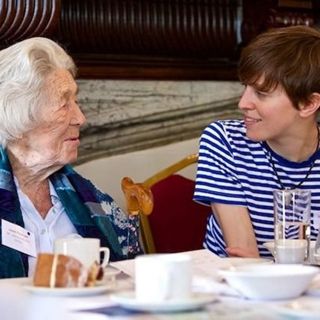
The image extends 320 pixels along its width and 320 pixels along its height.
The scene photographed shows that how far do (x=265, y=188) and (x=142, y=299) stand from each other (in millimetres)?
1097

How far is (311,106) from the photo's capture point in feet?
7.81

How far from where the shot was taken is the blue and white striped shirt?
2.36 metres

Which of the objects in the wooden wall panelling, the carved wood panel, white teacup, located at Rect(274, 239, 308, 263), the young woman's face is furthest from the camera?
the carved wood panel

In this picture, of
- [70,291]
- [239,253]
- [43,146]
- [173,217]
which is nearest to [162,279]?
[70,291]

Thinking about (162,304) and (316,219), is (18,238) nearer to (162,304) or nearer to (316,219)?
(316,219)

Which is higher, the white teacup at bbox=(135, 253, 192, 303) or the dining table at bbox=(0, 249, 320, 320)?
the white teacup at bbox=(135, 253, 192, 303)

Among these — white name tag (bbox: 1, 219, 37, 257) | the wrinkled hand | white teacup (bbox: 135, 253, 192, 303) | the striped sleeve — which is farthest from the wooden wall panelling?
white teacup (bbox: 135, 253, 192, 303)

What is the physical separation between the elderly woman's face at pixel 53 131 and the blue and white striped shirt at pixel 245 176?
0.37 meters

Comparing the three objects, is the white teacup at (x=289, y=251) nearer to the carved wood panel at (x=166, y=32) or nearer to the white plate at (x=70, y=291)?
the white plate at (x=70, y=291)

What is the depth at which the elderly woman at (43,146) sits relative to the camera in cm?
221

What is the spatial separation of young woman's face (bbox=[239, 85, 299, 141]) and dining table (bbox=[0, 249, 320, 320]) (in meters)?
0.73

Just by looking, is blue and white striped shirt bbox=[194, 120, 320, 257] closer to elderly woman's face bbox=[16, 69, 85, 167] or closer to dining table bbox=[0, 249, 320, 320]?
elderly woman's face bbox=[16, 69, 85, 167]

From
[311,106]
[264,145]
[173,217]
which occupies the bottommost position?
[173,217]

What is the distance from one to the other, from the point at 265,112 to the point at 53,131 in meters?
0.53
